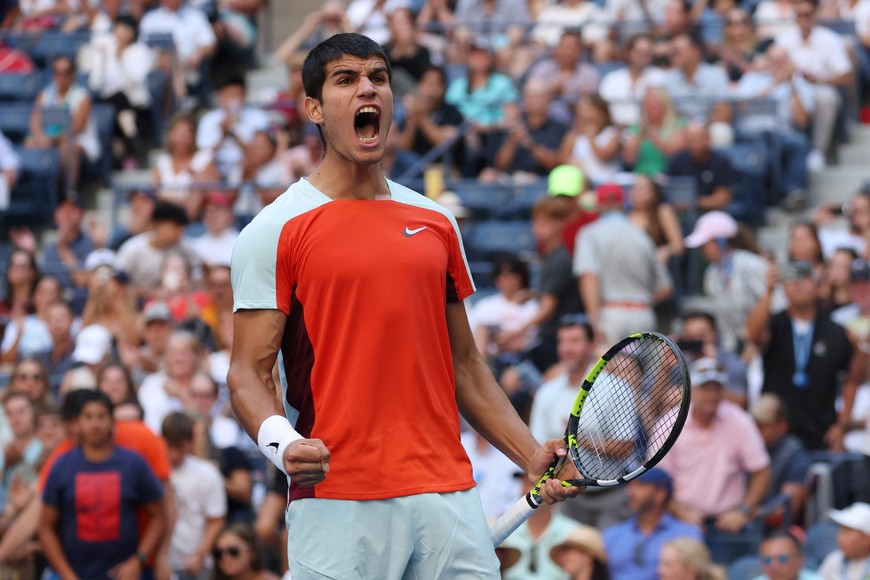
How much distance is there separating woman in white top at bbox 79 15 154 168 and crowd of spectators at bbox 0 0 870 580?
0.09 feet

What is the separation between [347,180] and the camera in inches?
178

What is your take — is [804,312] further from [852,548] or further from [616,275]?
[852,548]

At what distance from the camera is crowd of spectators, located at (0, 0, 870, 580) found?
9.05m

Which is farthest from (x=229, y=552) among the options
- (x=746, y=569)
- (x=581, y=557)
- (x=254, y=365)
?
(x=254, y=365)

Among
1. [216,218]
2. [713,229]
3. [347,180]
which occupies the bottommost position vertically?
[713,229]

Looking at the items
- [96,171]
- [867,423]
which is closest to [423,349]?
[867,423]

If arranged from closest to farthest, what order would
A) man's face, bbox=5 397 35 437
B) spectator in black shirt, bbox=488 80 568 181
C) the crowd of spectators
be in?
the crowd of spectators
man's face, bbox=5 397 35 437
spectator in black shirt, bbox=488 80 568 181

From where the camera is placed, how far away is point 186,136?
48.0ft

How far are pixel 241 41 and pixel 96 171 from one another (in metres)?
2.29

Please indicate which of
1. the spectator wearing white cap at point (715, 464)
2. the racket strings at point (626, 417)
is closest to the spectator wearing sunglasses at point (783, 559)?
the spectator wearing white cap at point (715, 464)

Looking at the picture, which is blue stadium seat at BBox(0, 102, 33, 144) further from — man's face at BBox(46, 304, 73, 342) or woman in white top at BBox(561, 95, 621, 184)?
woman in white top at BBox(561, 95, 621, 184)

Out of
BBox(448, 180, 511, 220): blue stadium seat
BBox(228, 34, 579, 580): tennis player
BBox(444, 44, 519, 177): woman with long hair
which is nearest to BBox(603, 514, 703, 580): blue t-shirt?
BBox(228, 34, 579, 580): tennis player

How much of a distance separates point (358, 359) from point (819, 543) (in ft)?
16.7

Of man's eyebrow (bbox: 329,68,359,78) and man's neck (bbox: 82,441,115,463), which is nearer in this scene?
man's eyebrow (bbox: 329,68,359,78)
